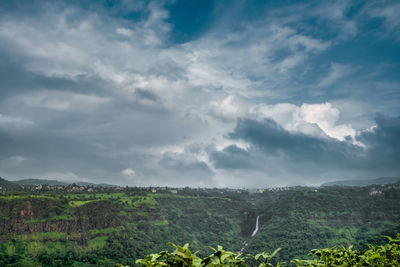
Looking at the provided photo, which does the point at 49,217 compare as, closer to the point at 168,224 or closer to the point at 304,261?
the point at 168,224

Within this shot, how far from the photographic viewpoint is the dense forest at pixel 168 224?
2655 inches

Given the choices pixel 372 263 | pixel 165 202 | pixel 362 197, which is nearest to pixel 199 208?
pixel 165 202

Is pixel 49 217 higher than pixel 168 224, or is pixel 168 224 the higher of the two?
pixel 49 217

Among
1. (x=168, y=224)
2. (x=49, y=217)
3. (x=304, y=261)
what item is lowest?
(x=168, y=224)

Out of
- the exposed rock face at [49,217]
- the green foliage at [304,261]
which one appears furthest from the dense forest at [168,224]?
the green foliage at [304,261]

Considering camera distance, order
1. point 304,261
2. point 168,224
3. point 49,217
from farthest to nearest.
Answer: point 168,224, point 49,217, point 304,261

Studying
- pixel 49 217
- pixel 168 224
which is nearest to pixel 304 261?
pixel 49 217

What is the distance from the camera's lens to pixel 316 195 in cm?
12706

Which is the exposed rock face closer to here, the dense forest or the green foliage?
the dense forest

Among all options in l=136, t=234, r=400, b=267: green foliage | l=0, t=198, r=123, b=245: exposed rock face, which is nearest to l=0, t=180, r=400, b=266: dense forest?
l=0, t=198, r=123, b=245: exposed rock face

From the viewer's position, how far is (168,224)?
107m

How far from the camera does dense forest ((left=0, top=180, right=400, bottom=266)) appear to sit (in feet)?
221

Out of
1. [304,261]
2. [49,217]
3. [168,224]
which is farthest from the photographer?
[168,224]

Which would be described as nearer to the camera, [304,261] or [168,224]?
[304,261]
